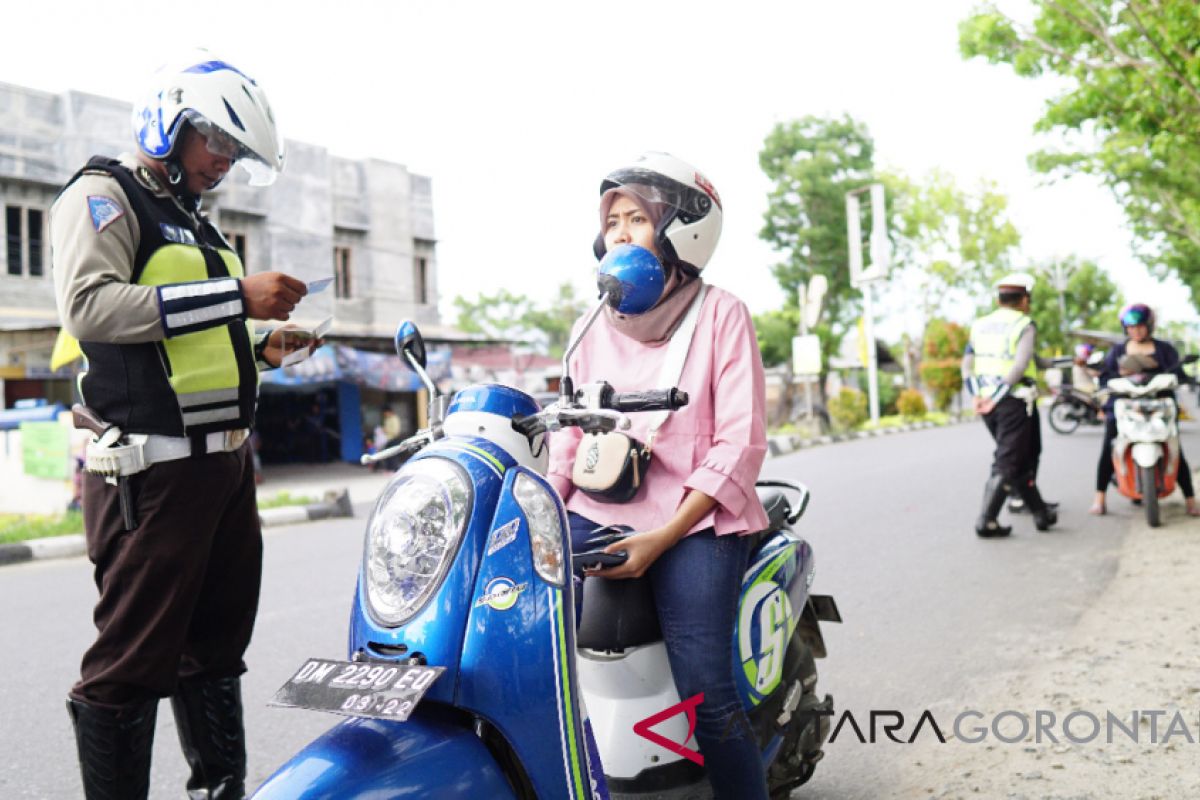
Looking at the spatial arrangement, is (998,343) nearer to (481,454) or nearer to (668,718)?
(668,718)

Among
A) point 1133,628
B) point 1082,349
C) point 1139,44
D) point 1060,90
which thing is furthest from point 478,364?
point 1133,628

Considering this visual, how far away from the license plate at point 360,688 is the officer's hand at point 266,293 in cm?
94

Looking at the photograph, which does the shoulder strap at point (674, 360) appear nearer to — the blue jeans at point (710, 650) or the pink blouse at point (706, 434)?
the pink blouse at point (706, 434)

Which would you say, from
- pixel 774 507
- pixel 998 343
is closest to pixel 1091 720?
pixel 774 507

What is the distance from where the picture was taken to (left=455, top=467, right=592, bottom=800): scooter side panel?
4.95 feet

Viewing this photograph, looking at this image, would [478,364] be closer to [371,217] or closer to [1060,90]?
[371,217]

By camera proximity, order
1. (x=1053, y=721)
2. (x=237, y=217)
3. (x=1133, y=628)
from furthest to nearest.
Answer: (x=237, y=217)
(x=1133, y=628)
(x=1053, y=721)

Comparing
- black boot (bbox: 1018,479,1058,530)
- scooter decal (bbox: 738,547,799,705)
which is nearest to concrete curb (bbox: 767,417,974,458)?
black boot (bbox: 1018,479,1058,530)

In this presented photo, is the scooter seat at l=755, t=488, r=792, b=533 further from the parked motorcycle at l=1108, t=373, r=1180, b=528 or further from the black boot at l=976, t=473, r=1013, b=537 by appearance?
the parked motorcycle at l=1108, t=373, r=1180, b=528

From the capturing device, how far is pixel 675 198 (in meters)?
2.25

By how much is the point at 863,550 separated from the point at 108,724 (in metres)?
5.35

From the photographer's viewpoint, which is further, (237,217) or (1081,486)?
(237,217)

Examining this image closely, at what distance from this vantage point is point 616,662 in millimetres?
2104

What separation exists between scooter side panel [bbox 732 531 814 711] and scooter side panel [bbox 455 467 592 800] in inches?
26.9
